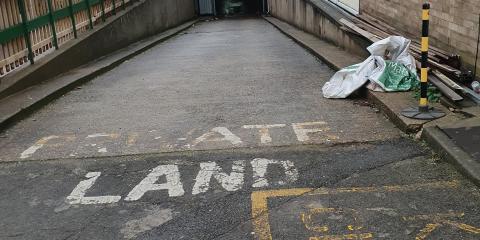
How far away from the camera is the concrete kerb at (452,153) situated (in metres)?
4.26

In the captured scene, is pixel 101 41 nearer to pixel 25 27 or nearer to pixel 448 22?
pixel 25 27

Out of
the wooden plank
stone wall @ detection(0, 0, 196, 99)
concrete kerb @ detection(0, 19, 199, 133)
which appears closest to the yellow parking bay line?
the wooden plank

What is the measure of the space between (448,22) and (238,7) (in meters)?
32.9

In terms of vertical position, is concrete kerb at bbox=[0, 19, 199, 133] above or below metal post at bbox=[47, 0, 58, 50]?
below

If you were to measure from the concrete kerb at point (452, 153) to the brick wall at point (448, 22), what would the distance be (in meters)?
1.73

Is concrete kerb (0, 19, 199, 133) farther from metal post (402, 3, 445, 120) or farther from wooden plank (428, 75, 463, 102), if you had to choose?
wooden plank (428, 75, 463, 102)

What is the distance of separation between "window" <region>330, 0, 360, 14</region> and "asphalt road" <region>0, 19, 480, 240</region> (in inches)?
184

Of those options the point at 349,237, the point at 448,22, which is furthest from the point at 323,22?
the point at 349,237

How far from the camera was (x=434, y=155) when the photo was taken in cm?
493

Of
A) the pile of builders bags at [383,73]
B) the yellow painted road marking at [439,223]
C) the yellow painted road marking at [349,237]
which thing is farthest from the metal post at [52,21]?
the yellow painted road marking at [439,223]

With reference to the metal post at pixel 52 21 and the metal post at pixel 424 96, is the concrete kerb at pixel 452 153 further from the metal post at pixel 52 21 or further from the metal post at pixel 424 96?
the metal post at pixel 52 21

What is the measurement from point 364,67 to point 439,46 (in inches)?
43.9

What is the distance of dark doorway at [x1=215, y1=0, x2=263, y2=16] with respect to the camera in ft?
126

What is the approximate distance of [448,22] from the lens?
7.00 metres
